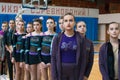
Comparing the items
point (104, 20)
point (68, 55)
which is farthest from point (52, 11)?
point (68, 55)

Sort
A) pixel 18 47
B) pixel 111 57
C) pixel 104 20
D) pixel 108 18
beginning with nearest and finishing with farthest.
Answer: pixel 111 57 < pixel 18 47 < pixel 108 18 < pixel 104 20

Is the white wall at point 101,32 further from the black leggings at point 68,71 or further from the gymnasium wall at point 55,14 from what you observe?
the black leggings at point 68,71

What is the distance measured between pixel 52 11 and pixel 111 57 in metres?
16.2

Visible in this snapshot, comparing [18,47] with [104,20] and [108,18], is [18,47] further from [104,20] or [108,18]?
[104,20]

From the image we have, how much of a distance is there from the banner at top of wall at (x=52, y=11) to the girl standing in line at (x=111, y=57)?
1409cm

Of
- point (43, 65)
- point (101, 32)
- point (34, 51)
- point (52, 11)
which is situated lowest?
point (101, 32)

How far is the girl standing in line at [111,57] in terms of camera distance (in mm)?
3027

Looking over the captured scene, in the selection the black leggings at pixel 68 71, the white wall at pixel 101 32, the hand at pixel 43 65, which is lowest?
the white wall at pixel 101 32

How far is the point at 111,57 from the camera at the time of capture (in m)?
3.04

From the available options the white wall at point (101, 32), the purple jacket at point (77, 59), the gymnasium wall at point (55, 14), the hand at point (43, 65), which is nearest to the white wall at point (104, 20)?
the white wall at point (101, 32)

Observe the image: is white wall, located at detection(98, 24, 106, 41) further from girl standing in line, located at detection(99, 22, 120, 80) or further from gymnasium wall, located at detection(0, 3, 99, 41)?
girl standing in line, located at detection(99, 22, 120, 80)

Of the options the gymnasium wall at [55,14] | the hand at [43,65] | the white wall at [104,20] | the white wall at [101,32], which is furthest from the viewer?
the white wall at [101,32]

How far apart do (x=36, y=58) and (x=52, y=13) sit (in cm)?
1465

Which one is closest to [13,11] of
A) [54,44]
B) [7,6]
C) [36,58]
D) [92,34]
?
[7,6]
